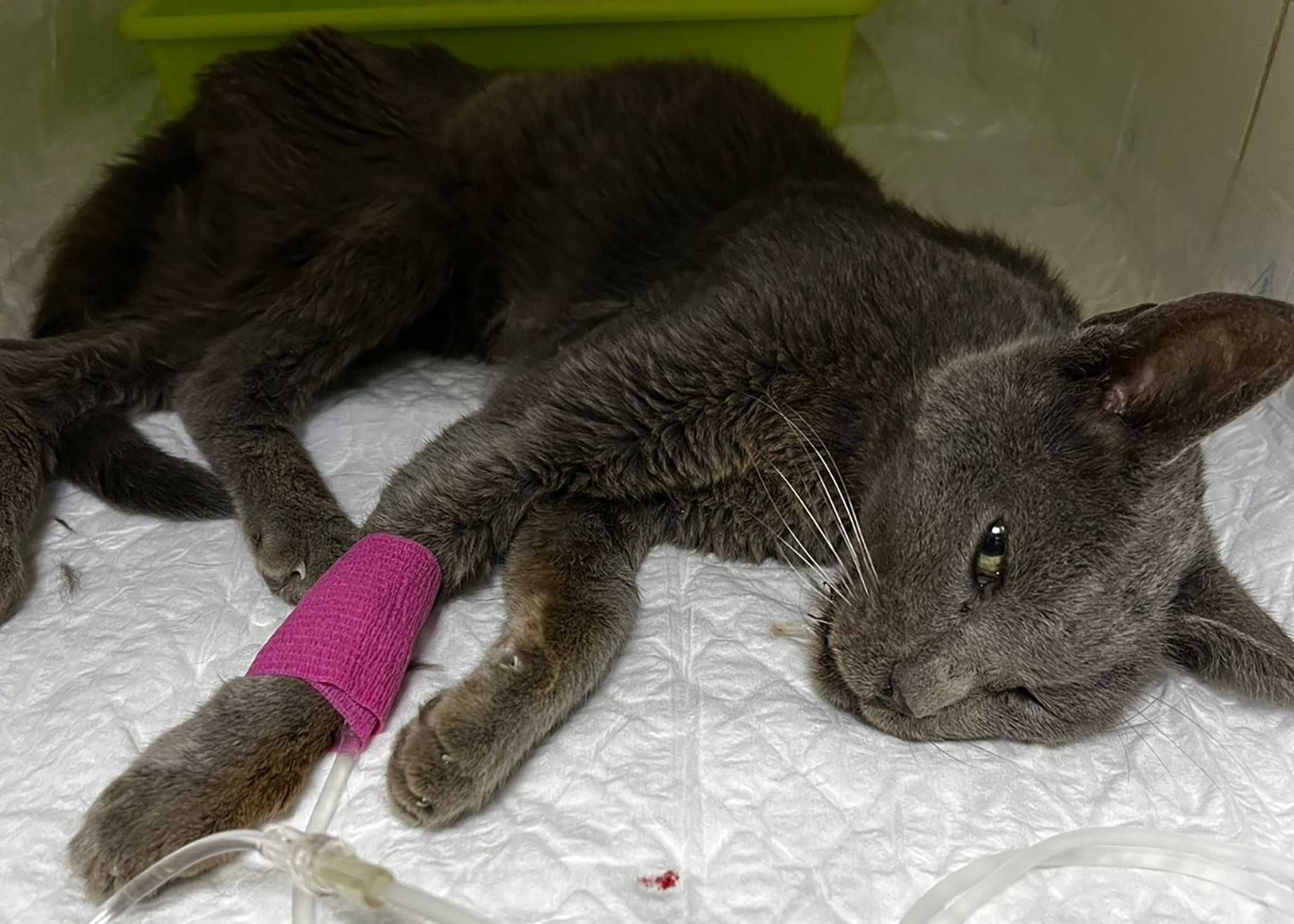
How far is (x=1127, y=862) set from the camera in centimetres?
97

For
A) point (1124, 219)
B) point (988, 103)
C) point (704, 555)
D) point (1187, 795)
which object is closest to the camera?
point (1187, 795)

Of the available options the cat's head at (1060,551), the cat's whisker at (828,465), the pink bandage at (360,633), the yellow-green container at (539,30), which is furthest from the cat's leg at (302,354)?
the cat's head at (1060,551)

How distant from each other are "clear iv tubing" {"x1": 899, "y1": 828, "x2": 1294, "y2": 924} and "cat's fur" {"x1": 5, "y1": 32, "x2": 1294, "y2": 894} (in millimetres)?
119

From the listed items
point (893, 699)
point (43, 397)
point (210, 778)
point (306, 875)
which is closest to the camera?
point (306, 875)

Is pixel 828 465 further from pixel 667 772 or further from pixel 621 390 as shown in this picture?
pixel 667 772

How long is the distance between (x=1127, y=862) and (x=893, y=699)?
0.25 meters

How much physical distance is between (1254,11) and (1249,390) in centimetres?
88

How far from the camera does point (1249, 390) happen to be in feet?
2.90

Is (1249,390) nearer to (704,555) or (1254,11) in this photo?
(704,555)

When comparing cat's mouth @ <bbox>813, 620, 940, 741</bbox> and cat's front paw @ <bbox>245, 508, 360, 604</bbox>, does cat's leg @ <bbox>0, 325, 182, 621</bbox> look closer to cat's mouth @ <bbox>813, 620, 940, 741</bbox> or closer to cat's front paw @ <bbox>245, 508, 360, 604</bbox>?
cat's front paw @ <bbox>245, 508, 360, 604</bbox>

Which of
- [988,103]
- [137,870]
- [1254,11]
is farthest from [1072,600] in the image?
[988,103]

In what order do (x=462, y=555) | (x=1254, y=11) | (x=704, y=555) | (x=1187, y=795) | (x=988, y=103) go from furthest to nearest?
1. (x=988, y=103)
2. (x=1254, y=11)
3. (x=704, y=555)
4. (x=462, y=555)
5. (x=1187, y=795)

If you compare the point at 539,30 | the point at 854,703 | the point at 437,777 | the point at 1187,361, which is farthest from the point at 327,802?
the point at 539,30

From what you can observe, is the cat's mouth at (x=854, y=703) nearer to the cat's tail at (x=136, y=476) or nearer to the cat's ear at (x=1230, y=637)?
the cat's ear at (x=1230, y=637)
